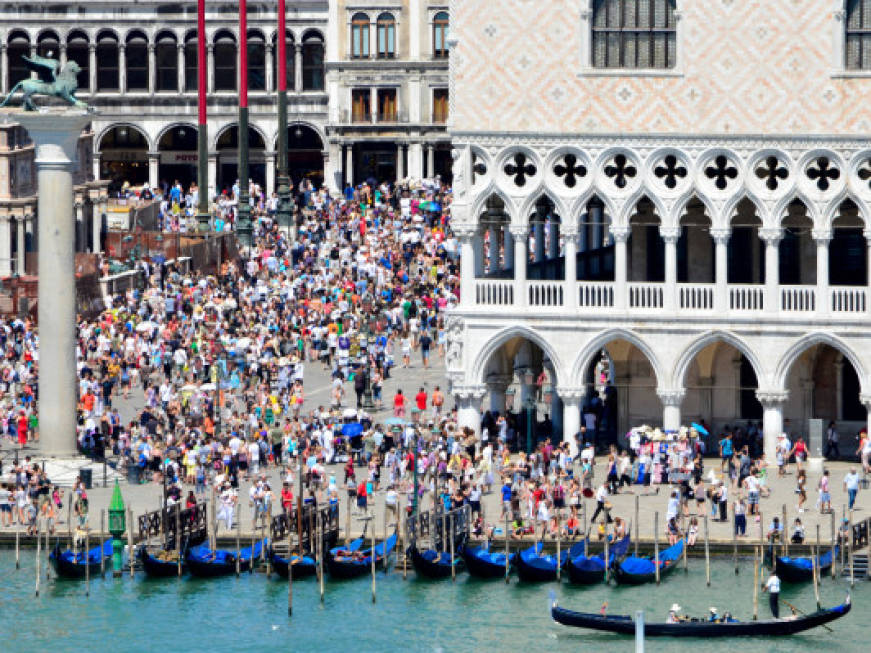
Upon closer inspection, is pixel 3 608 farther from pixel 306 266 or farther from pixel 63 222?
pixel 306 266

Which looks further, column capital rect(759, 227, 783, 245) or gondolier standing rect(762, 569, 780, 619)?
column capital rect(759, 227, 783, 245)

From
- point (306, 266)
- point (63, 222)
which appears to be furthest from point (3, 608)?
point (306, 266)

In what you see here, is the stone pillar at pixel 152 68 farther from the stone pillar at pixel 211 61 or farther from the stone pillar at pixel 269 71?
the stone pillar at pixel 269 71

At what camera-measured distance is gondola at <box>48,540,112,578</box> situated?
78438 mm

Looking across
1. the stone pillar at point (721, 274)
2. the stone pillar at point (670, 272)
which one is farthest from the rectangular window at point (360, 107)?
the stone pillar at point (721, 274)

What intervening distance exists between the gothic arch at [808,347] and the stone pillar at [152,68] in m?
73.0

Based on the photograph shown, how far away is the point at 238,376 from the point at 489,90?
16.0 metres

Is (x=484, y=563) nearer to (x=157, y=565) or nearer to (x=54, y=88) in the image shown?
(x=157, y=565)

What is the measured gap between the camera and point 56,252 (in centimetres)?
8494

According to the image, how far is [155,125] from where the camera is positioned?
156 m

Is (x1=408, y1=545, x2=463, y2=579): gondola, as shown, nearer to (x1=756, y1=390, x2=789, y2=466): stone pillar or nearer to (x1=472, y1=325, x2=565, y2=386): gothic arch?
(x1=472, y1=325, x2=565, y2=386): gothic arch

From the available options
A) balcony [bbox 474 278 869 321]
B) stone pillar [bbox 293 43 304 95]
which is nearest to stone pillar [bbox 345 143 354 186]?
stone pillar [bbox 293 43 304 95]

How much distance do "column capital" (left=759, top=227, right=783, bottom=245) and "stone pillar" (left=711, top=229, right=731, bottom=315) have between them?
97 cm

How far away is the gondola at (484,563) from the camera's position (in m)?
77.6
